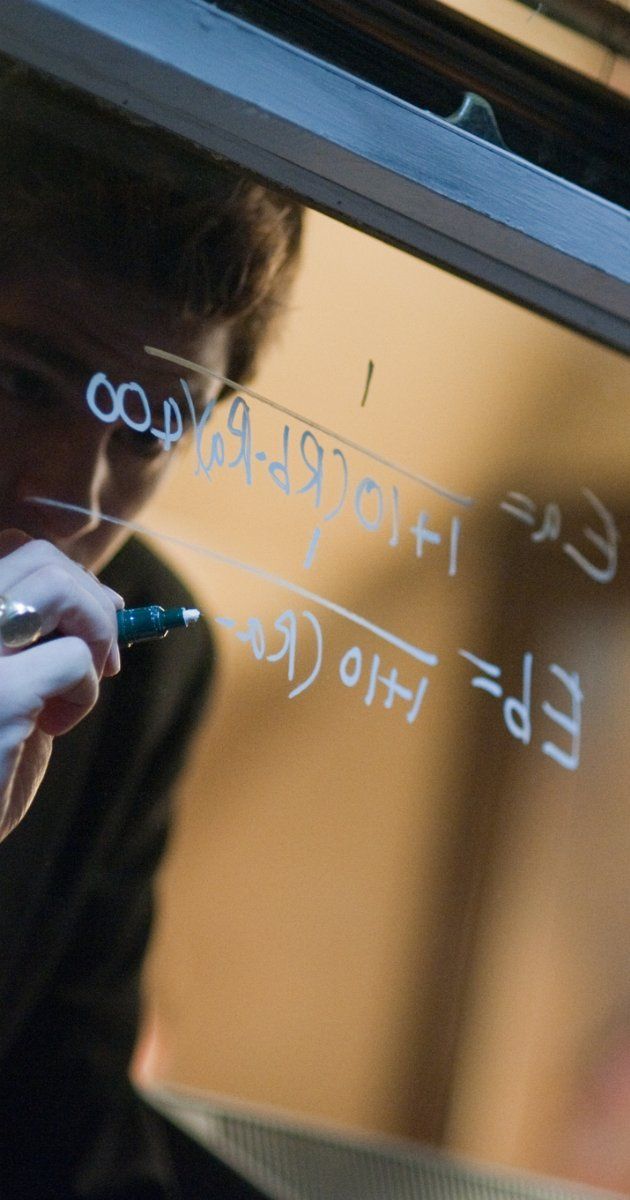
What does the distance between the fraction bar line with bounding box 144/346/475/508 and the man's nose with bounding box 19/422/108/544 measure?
0.10 m

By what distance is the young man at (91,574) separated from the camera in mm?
929

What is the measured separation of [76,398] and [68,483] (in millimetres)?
74

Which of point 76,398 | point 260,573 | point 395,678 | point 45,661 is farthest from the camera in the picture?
point 395,678

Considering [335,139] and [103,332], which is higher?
[335,139]

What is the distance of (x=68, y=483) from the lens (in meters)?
0.95

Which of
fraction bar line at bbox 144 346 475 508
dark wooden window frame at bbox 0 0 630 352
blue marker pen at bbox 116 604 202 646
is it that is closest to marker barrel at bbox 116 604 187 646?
blue marker pen at bbox 116 604 202 646

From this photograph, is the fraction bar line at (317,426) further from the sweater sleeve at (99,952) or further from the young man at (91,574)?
the sweater sleeve at (99,952)

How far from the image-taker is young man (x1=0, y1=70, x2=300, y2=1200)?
0.93 metres

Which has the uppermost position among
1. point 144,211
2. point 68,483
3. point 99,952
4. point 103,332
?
point 144,211

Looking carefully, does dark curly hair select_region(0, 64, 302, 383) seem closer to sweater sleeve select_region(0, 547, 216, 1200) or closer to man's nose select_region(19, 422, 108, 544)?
man's nose select_region(19, 422, 108, 544)

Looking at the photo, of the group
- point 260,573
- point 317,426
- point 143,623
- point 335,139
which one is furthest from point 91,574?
point 335,139

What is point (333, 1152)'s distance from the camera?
1185 mm

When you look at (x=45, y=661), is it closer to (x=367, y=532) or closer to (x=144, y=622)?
(x=144, y=622)

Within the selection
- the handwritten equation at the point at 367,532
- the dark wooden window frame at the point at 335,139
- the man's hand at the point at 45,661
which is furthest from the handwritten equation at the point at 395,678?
the dark wooden window frame at the point at 335,139
